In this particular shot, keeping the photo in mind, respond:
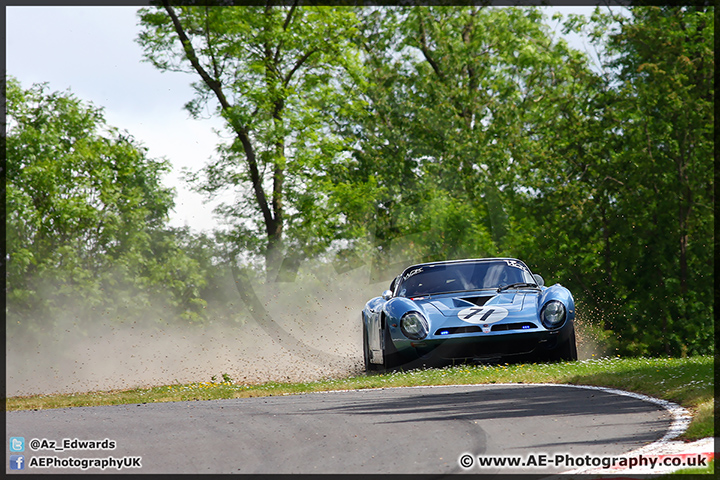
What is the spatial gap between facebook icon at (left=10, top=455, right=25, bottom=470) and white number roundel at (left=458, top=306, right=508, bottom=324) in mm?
7458

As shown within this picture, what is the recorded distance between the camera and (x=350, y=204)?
31.4 m

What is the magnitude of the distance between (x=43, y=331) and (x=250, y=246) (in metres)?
8.77

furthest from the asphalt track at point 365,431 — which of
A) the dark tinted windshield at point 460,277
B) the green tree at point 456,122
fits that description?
the green tree at point 456,122

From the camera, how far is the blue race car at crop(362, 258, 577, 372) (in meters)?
12.6

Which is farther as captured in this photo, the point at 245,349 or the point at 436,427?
the point at 245,349

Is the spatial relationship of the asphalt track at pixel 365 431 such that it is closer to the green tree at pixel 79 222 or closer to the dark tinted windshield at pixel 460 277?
the dark tinted windshield at pixel 460 277

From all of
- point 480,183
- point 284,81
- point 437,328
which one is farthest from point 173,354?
point 437,328

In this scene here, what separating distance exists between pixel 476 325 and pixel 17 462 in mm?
7645

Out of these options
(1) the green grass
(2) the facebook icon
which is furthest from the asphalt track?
(1) the green grass

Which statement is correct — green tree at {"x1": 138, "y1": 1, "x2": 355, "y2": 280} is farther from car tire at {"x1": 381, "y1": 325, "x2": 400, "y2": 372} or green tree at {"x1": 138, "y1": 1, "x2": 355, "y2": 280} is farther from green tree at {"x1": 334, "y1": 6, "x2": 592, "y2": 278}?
car tire at {"x1": 381, "y1": 325, "x2": 400, "y2": 372}

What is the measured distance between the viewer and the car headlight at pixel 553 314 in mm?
12672

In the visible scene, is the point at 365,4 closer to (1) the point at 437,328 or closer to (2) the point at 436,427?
(1) the point at 437,328

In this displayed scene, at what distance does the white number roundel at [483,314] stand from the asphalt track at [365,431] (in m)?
2.49

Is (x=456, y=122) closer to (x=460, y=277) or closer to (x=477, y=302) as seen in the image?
(x=460, y=277)
